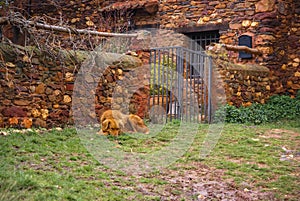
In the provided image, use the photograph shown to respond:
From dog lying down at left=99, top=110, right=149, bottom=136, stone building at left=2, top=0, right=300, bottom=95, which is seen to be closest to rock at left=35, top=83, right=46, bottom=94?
dog lying down at left=99, top=110, right=149, bottom=136

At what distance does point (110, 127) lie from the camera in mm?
5668

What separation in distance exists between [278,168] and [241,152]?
0.78 meters

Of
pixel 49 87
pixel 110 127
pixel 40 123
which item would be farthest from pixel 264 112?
pixel 40 123

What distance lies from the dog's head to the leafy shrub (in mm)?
2771

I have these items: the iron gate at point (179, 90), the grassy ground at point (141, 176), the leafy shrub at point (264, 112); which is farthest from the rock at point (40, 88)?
the leafy shrub at point (264, 112)

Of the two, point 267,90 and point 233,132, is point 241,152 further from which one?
point 267,90

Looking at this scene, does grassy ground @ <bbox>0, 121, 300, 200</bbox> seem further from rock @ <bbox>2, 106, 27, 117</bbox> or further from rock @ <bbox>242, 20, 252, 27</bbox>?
rock @ <bbox>242, 20, 252, 27</bbox>

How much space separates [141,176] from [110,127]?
1723 millimetres

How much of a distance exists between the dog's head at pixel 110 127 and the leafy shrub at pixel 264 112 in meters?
2.77

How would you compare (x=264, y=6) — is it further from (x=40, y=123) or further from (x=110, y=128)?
(x=40, y=123)

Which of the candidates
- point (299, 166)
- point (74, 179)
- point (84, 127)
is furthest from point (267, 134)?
point (74, 179)

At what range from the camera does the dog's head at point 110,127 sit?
18.5ft

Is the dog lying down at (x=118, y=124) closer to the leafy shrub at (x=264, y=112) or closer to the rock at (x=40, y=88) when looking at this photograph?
the rock at (x=40, y=88)

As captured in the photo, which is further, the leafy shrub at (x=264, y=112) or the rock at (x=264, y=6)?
the rock at (x=264, y=6)
